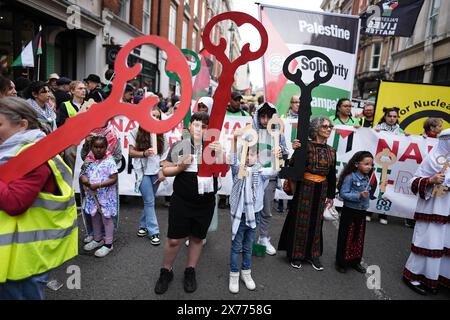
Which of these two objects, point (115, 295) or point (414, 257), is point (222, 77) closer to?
point (115, 295)

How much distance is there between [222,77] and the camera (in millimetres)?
2023

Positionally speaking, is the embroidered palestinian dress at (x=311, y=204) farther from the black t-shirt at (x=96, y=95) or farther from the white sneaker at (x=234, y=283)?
the black t-shirt at (x=96, y=95)

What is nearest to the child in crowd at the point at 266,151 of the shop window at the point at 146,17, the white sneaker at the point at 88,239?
the white sneaker at the point at 88,239

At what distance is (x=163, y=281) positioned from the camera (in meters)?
2.79

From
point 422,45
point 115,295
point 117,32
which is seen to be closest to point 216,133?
point 115,295

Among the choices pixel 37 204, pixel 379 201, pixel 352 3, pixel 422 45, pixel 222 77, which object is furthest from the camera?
pixel 352 3

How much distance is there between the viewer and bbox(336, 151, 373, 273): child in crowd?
10.7 feet

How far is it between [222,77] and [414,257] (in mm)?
2770

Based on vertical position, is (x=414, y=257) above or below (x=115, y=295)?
above

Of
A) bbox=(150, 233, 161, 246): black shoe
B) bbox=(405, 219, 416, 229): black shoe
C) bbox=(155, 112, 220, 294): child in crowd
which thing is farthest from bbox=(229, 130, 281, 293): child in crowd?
bbox=(405, 219, 416, 229): black shoe

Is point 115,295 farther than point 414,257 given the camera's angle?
No

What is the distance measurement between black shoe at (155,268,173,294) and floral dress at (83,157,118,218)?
1025mm

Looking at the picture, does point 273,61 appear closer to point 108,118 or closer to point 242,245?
point 242,245

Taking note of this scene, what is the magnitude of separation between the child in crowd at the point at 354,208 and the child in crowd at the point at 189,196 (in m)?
1.57
